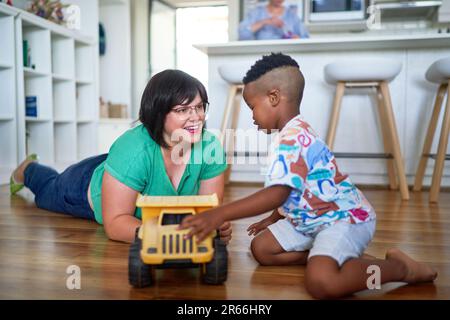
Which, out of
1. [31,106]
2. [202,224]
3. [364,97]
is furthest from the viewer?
[31,106]

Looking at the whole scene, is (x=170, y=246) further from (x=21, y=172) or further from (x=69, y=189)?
(x=21, y=172)

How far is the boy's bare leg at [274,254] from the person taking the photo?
3.28 ft

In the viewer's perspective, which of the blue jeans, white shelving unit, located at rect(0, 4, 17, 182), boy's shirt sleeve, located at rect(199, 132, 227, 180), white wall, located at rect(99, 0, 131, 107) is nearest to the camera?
boy's shirt sleeve, located at rect(199, 132, 227, 180)

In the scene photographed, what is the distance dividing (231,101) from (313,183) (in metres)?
1.68

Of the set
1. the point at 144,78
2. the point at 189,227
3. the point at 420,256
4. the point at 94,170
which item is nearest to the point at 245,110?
Result: the point at 94,170

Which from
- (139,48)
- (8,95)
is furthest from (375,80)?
(139,48)

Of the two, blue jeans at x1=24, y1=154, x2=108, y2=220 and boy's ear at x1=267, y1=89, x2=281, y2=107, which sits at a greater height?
boy's ear at x1=267, y1=89, x2=281, y2=107

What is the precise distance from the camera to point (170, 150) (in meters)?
1.20

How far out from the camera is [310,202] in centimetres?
90

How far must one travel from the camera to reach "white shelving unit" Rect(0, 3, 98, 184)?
266 cm

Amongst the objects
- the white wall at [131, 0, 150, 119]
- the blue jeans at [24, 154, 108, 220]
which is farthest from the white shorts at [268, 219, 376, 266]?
the white wall at [131, 0, 150, 119]

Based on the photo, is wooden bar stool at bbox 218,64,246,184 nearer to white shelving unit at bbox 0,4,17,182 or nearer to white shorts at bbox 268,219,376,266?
white shelving unit at bbox 0,4,17,182

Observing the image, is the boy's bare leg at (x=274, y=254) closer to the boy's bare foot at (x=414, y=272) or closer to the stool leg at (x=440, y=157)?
the boy's bare foot at (x=414, y=272)

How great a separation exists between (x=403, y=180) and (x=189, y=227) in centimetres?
168
